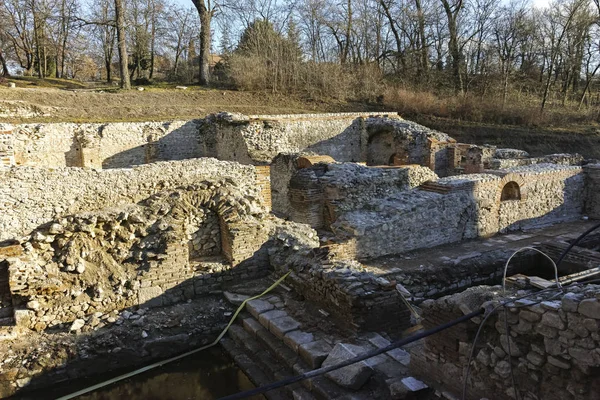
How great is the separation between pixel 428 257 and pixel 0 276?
6640 mm

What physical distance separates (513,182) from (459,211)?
1861 mm

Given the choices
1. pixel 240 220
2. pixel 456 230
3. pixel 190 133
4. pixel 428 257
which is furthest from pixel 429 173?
pixel 190 133

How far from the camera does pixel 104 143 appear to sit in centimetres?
1345

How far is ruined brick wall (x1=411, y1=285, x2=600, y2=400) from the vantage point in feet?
9.70

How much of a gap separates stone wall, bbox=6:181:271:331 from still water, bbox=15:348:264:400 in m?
1.05

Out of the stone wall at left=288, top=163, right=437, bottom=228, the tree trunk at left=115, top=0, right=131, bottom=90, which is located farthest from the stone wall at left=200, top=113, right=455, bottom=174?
the tree trunk at left=115, top=0, right=131, bottom=90

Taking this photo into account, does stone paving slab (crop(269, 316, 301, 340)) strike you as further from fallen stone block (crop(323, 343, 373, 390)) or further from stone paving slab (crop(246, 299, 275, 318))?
fallen stone block (crop(323, 343, 373, 390))

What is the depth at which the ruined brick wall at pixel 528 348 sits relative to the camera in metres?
2.96

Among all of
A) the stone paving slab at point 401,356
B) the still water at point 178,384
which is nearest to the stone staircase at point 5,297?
the still water at point 178,384

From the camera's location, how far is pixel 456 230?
9.08 metres

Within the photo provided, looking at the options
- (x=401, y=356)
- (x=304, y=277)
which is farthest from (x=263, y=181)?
(x=401, y=356)

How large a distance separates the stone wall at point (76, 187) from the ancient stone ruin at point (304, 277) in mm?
19

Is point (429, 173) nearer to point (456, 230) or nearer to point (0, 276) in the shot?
point (456, 230)

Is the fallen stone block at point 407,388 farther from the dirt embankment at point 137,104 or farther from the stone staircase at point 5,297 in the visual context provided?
the dirt embankment at point 137,104
